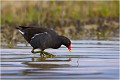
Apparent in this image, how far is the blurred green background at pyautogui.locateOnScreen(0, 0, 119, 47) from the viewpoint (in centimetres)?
1728

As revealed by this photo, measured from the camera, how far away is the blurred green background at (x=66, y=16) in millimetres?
17281

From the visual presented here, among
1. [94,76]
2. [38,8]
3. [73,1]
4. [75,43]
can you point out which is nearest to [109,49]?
[75,43]

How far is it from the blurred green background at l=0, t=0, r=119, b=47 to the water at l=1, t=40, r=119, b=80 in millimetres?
3991

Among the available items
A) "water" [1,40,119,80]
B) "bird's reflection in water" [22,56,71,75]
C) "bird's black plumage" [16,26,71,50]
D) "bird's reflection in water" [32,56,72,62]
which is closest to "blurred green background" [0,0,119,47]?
"water" [1,40,119,80]

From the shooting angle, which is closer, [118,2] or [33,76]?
[33,76]

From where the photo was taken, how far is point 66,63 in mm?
9812

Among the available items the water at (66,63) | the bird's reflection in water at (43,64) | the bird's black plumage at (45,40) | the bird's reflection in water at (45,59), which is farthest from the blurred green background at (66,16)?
the bird's reflection in water at (43,64)

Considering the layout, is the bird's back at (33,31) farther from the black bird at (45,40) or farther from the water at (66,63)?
the water at (66,63)

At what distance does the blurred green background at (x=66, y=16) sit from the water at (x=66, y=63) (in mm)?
3991

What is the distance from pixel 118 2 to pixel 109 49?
304 inches

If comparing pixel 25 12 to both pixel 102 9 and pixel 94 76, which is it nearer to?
pixel 102 9

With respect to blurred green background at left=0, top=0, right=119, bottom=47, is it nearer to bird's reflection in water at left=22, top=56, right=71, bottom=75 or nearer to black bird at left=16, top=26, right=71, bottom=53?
black bird at left=16, top=26, right=71, bottom=53

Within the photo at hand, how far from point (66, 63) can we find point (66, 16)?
969cm

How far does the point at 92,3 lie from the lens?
21.0m
